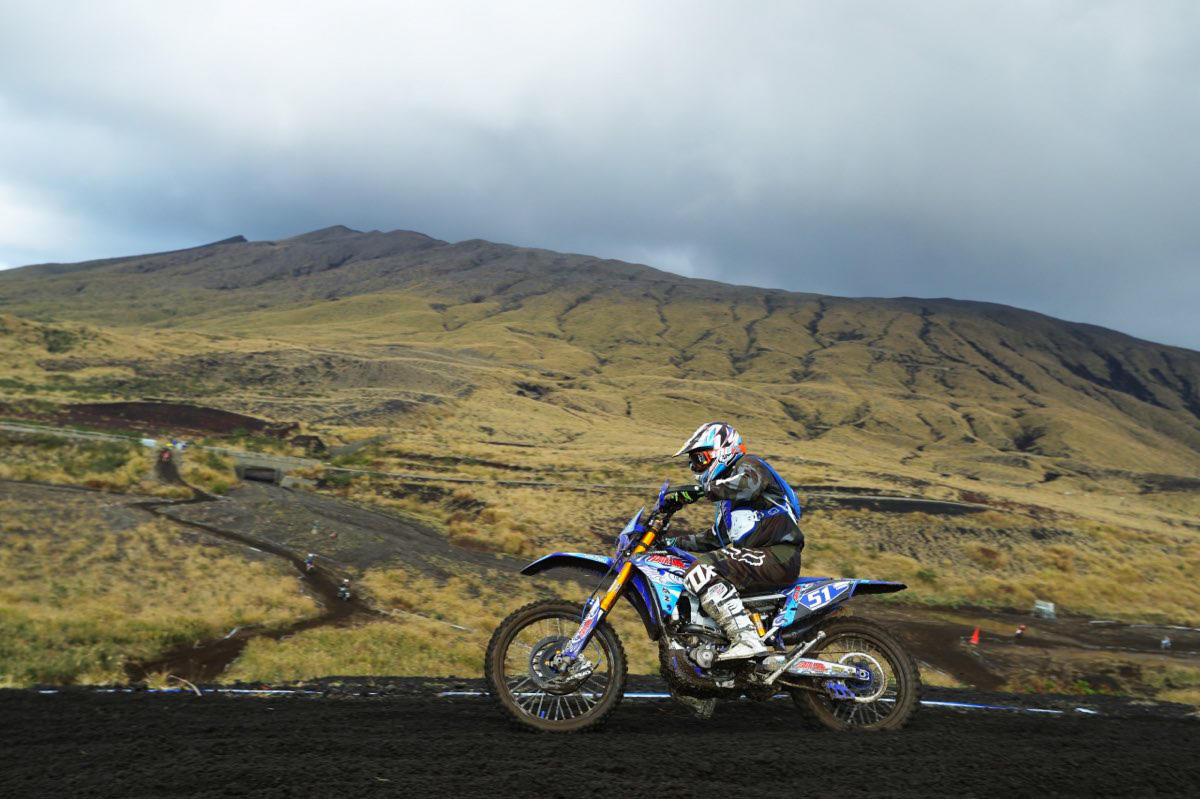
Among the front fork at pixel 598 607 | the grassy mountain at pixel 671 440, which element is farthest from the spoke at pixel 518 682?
the grassy mountain at pixel 671 440

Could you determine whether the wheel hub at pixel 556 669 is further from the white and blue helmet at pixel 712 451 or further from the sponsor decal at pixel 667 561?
the white and blue helmet at pixel 712 451

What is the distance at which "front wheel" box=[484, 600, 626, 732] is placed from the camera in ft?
21.4

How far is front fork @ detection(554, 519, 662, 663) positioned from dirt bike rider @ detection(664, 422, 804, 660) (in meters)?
0.36

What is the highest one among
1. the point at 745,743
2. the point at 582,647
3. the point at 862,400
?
the point at 862,400

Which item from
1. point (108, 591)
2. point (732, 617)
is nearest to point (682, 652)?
point (732, 617)

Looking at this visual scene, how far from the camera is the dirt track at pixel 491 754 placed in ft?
15.9

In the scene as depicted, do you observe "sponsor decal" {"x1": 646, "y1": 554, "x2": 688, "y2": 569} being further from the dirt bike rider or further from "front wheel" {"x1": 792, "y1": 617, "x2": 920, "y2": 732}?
"front wheel" {"x1": 792, "y1": 617, "x2": 920, "y2": 732}

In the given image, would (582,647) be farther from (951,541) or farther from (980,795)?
(951,541)

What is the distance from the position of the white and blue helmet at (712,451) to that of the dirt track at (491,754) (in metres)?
2.35

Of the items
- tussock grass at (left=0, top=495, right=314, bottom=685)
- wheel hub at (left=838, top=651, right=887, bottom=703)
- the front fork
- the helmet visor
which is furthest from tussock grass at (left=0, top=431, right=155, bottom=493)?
wheel hub at (left=838, top=651, right=887, bottom=703)

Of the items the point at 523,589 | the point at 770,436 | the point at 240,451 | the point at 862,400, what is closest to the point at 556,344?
the point at 862,400

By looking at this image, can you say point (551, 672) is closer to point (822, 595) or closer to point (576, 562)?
point (576, 562)

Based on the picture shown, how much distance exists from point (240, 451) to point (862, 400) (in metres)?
134

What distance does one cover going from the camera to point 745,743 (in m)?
6.06
